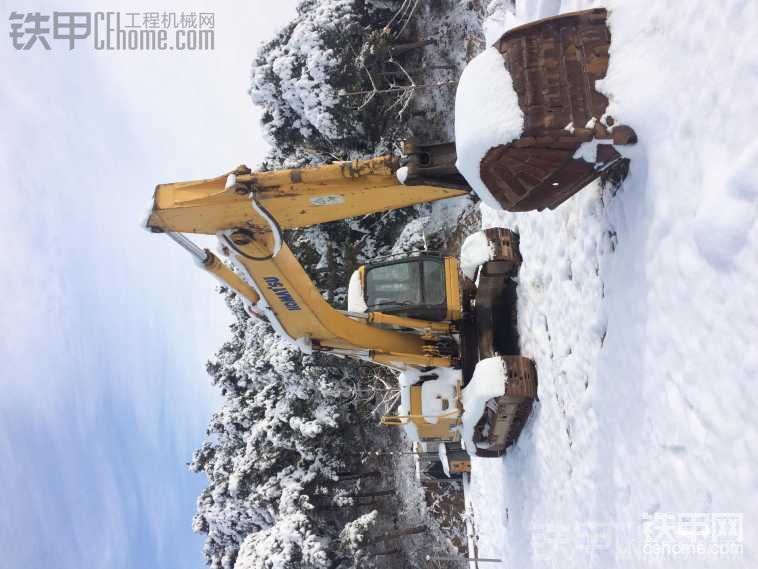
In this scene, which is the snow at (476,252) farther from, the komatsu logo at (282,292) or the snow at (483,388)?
the komatsu logo at (282,292)

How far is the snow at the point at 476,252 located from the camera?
18.8 feet

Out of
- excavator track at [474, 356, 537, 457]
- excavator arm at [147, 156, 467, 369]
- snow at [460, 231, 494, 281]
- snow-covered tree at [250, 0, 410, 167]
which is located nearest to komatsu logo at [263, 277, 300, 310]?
excavator arm at [147, 156, 467, 369]

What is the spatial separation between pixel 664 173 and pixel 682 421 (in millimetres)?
1457

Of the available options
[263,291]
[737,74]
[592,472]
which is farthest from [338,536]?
[737,74]

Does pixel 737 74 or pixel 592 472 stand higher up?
pixel 737 74

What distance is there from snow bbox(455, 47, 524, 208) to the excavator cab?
327 cm

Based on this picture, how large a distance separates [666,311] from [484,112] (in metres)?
1.73

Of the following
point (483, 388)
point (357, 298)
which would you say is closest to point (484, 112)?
point (483, 388)

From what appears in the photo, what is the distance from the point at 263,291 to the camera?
5578mm

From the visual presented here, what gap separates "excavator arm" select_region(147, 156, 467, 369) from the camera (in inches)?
177

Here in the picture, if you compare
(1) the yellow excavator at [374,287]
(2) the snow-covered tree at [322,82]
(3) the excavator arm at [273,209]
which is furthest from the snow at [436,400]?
(2) the snow-covered tree at [322,82]

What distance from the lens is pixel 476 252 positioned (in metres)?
5.85

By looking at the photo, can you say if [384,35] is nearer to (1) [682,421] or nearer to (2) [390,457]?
(2) [390,457]

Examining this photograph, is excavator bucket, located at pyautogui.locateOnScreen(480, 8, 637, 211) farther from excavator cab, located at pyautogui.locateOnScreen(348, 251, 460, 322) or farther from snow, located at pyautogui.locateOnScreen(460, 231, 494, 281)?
excavator cab, located at pyautogui.locateOnScreen(348, 251, 460, 322)
